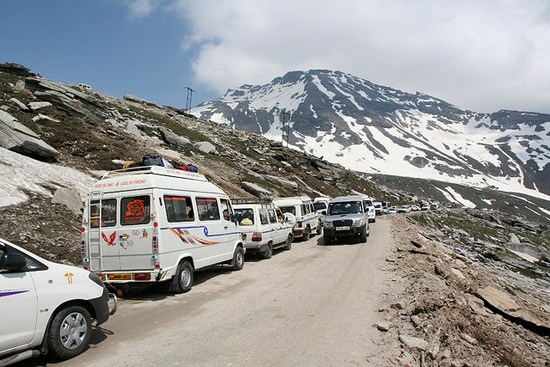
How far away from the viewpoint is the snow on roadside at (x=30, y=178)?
1278cm

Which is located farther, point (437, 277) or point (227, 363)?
point (437, 277)

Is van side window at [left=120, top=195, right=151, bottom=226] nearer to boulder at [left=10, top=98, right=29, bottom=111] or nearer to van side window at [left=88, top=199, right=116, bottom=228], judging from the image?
van side window at [left=88, top=199, right=116, bottom=228]

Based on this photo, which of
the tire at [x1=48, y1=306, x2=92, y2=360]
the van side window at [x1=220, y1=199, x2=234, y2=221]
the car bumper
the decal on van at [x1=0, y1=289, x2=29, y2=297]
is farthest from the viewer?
the car bumper

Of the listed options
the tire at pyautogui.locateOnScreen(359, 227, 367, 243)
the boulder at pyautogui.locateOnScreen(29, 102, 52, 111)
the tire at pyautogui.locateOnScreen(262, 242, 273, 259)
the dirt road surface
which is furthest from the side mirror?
the boulder at pyautogui.locateOnScreen(29, 102, 52, 111)

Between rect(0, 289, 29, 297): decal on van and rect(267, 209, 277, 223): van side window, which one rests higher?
rect(267, 209, 277, 223): van side window

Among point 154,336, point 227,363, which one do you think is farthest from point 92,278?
point 227,363

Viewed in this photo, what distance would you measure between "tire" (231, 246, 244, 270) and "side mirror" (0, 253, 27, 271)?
8.03 m

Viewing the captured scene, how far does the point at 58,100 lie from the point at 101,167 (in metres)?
11.8

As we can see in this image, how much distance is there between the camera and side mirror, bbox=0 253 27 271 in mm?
4535

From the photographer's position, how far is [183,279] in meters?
9.46

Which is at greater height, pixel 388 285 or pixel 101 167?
pixel 101 167

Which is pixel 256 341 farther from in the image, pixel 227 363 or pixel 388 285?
pixel 388 285

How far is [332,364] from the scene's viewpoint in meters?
5.18

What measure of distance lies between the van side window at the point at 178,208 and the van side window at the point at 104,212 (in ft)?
4.19
